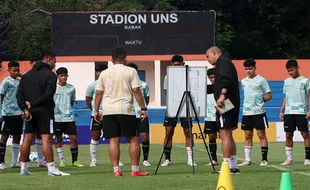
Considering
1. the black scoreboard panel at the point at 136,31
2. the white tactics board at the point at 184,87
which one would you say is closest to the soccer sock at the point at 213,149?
the white tactics board at the point at 184,87

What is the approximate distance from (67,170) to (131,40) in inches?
964

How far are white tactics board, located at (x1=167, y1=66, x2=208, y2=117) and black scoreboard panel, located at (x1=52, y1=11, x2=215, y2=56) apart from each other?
974 inches

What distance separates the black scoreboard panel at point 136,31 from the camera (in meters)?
41.5

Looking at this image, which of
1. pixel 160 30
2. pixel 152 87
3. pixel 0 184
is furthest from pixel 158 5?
pixel 0 184

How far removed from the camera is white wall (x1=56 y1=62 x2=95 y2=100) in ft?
144

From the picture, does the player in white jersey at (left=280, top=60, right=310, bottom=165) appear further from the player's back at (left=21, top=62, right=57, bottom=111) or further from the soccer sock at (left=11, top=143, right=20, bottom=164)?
the soccer sock at (left=11, top=143, right=20, bottom=164)

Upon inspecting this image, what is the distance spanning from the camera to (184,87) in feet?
54.3

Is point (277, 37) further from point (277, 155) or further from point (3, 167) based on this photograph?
point (3, 167)

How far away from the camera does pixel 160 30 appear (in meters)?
41.8

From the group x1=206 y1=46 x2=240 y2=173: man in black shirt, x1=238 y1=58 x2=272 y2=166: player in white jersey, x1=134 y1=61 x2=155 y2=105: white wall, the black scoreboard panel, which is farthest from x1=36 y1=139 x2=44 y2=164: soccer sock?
x1=134 y1=61 x2=155 y2=105: white wall

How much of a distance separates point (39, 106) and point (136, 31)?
26.0m

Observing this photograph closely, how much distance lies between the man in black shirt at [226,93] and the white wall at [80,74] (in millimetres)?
28471

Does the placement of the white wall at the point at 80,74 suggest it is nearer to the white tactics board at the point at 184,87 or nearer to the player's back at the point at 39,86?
the white tactics board at the point at 184,87

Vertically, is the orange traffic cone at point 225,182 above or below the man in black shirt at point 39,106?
below
